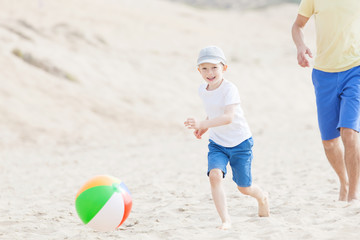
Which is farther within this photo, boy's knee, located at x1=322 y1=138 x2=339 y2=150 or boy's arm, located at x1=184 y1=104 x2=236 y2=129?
boy's knee, located at x1=322 y1=138 x2=339 y2=150

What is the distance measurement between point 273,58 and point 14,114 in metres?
17.1

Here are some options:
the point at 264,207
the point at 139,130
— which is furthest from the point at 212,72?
the point at 139,130

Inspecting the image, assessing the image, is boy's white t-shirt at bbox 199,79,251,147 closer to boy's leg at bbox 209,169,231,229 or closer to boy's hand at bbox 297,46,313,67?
boy's leg at bbox 209,169,231,229

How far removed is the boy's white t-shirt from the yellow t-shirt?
3.24ft

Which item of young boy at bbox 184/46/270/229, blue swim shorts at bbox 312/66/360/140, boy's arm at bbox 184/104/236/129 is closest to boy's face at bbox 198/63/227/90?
young boy at bbox 184/46/270/229

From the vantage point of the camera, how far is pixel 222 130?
4465 mm

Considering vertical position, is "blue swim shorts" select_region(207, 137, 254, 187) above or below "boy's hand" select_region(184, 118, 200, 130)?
below

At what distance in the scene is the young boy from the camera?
4301 millimetres

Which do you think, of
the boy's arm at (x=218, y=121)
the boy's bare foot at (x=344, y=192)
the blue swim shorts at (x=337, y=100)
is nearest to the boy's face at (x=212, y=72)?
the boy's arm at (x=218, y=121)

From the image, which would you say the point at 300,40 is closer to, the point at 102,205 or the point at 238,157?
the point at 238,157

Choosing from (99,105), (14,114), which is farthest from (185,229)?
(99,105)

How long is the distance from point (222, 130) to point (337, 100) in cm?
113

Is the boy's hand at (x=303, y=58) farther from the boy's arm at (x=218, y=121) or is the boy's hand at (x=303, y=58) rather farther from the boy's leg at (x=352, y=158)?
the boy's arm at (x=218, y=121)

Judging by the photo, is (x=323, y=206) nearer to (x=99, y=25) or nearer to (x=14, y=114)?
(x=14, y=114)
